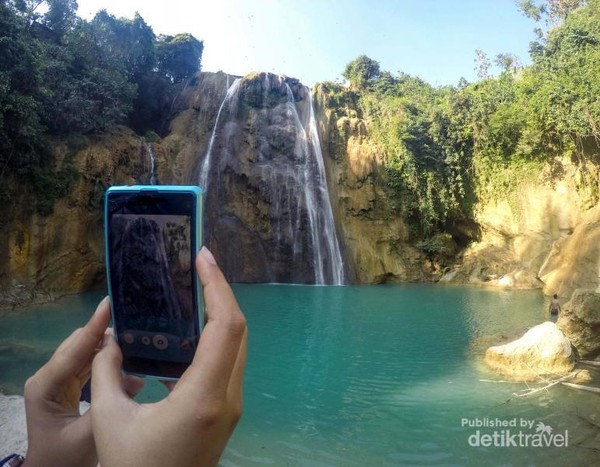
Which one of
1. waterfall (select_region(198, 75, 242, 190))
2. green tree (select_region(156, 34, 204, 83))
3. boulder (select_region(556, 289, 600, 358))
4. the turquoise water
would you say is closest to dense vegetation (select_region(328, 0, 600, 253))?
waterfall (select_region(198, 75, 242, 190))

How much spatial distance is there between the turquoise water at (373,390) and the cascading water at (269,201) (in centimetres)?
959

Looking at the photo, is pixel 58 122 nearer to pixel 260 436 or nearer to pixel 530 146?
pixel 260 436

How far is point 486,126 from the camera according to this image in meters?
22.3

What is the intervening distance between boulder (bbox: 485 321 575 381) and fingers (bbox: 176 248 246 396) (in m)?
7.00

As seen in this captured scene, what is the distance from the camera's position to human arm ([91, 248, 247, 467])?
31.5 inches

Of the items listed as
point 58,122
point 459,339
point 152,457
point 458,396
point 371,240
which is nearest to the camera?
point 152,457

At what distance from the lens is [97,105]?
1869 centimetres

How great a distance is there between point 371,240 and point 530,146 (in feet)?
29.0

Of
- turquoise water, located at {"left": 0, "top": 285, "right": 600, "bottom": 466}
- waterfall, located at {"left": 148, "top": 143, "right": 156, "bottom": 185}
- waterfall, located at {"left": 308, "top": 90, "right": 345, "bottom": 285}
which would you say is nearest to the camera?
turquoise water, located at {"left": 0, "top": 285, "right": 600, "bottom": 466}

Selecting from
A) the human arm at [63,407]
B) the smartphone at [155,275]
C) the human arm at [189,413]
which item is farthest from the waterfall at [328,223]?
the human arm at [189,413]

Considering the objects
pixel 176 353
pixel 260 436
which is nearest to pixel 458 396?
pixel 260 436

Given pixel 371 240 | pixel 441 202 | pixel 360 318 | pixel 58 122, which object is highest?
pixel 58 122

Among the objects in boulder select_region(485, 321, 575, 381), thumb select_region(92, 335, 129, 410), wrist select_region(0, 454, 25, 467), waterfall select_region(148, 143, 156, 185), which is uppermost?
waterfall select_region(148, 143, 156, 185)

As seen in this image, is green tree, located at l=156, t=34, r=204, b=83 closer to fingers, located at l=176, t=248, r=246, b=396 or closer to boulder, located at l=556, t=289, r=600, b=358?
boulder, located at l=556, t=289, r=600, b=358
